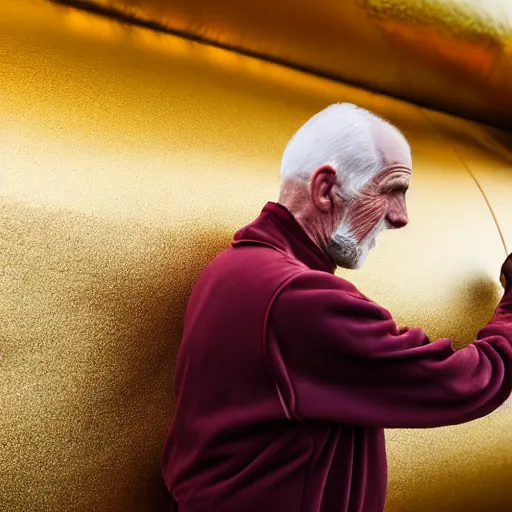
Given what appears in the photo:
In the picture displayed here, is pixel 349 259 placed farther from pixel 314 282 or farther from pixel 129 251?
pixel 129 251

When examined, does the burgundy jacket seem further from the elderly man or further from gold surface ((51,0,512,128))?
gold surface ((51,0,512,128))

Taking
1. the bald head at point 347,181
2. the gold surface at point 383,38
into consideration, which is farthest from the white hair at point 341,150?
the gold surface at point 383,38

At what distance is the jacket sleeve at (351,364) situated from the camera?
0.54 meters

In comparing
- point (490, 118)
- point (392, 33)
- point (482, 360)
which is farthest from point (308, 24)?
point (482, 360)

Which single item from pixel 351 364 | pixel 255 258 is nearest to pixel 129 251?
pixel 255 258

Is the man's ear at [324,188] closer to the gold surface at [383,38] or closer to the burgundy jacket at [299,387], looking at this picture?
the burgundy jacket at [299,387]

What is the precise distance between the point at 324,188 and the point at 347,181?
2 cm

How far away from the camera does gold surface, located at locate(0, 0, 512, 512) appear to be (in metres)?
0.64

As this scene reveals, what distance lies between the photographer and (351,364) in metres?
0.55

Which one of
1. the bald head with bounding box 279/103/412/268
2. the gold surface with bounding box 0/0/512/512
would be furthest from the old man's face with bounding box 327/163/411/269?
the gold surface with bounding box 0/0/512/512

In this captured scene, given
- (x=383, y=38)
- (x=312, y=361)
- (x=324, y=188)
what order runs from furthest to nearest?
(x=383, y=38)
(x=324, y=188)
(x=312, y=361)

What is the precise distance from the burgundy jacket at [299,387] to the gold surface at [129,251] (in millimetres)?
95

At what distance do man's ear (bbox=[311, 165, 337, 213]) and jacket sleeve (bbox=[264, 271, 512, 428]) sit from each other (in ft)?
0.32

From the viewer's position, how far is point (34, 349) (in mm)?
637
